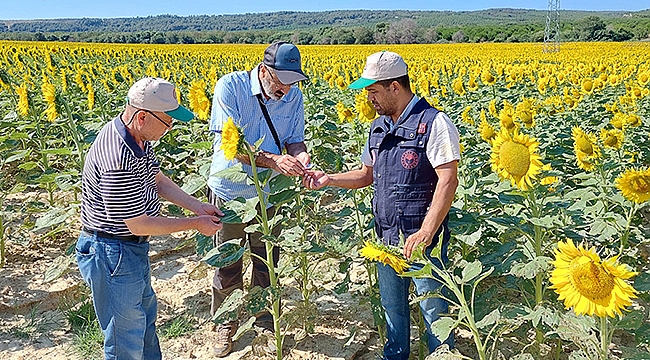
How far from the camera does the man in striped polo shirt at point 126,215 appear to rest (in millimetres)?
2379

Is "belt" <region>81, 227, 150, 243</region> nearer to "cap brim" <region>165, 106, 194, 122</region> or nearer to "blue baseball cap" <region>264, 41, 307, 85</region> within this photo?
"cap brim" <region>165, 106, 194, 122</region>

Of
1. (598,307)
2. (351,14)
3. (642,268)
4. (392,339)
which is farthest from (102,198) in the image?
(351,14)

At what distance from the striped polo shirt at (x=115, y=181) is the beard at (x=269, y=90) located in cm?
77

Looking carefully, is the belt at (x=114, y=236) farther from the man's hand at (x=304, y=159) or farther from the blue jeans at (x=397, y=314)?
the blue jeans at (x=397, y=314)

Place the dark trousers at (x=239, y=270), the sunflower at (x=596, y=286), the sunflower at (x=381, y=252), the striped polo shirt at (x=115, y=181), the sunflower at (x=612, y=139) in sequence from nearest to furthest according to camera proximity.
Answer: the sunflower at (x=596, y=286), the sunflower at (x=381, y=252), the striped polo shirt at (x=115, y=181), the dark trousers at (x=239, y=270), the sunflower at (x=612, y=139)

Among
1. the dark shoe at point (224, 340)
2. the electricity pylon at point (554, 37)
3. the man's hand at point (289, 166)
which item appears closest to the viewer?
the man's hand at point (289, 166)

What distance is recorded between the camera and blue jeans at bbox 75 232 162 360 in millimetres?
2512

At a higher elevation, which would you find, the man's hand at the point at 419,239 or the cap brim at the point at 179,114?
the cap brim at the point at 179,114

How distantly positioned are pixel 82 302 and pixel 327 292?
5.36ft

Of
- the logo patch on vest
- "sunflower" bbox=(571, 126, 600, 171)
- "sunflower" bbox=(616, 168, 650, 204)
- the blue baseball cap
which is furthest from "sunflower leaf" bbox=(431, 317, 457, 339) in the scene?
"sunflower" bbox=(571, 126, 600, 171)

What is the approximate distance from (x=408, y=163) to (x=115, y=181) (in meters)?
1.18

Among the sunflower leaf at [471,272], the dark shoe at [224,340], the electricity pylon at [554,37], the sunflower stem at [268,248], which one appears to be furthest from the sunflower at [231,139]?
the electricity pylon at [554,37]

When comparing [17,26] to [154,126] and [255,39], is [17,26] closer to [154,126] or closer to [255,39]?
[255,39]

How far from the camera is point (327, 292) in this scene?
13.8ft
